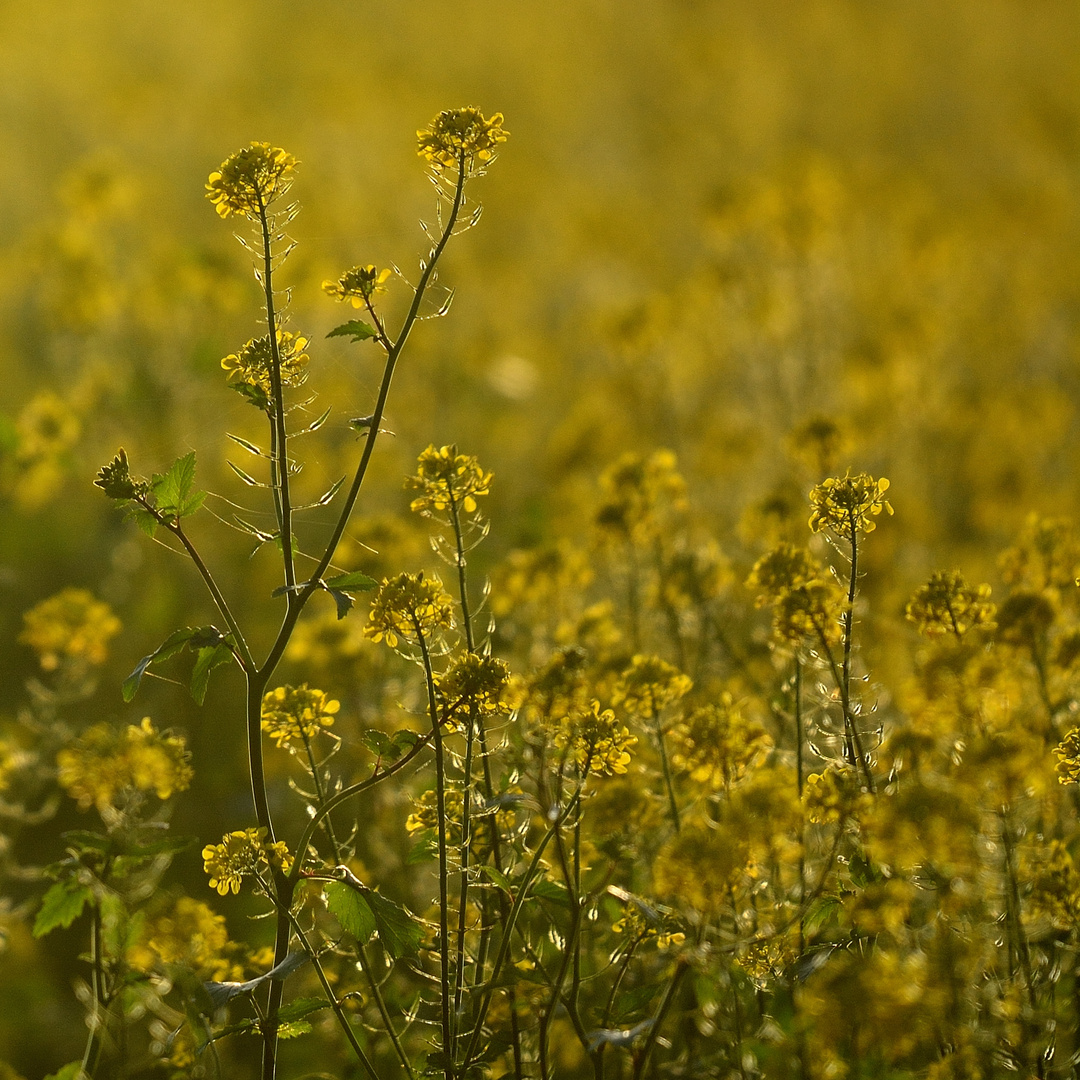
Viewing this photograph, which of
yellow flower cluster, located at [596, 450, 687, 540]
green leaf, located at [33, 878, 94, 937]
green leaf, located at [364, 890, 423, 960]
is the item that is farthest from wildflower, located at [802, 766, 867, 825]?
yellow flower cluster, located at [596, 450, 687, 540]

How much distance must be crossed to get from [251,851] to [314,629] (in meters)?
1.52

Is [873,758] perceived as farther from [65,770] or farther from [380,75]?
[380,75]

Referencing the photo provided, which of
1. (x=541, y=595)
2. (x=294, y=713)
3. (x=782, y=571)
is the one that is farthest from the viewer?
(x=541, y=595)

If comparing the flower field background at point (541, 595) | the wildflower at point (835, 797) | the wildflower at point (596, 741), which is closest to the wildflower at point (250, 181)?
the flower field background at point (541, 595)

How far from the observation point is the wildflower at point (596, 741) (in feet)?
5.82

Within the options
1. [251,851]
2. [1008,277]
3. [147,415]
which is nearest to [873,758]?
[251,851]

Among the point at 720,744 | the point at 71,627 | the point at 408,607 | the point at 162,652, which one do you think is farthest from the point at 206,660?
the point at 71,627

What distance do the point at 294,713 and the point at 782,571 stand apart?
3.05ft

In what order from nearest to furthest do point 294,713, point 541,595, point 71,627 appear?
1. point 294,713
2. point 71,627
3. point 541,595

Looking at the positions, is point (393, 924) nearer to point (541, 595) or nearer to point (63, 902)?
point (63, 902)

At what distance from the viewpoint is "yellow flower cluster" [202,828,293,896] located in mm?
1699

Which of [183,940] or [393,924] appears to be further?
[183,940]

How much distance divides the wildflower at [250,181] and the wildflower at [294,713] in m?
0.80

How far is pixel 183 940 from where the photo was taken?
182 centimetres
